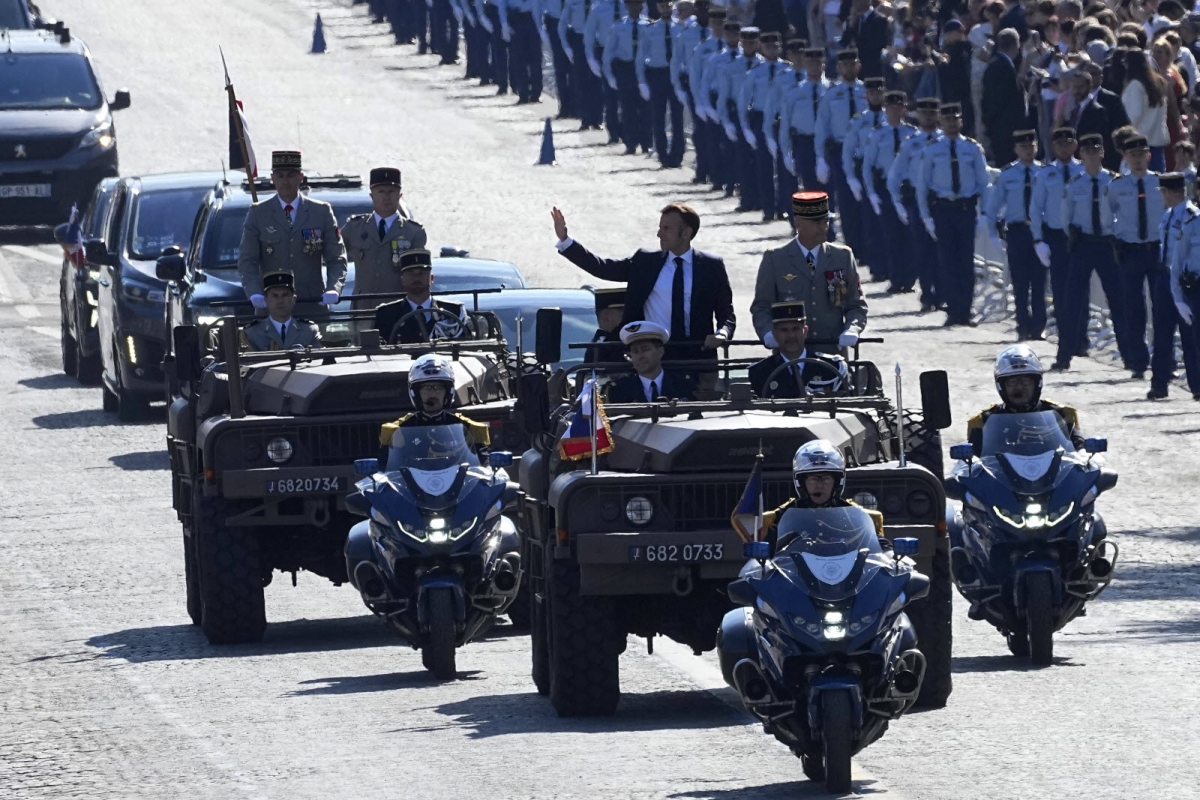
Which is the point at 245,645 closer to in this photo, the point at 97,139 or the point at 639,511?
the point at 639,511

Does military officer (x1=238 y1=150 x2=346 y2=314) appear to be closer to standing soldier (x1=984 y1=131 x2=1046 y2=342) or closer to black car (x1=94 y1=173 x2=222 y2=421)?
black car (x1=94 y1=173 x2=222 y2=421)

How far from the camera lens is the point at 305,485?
1523 cm

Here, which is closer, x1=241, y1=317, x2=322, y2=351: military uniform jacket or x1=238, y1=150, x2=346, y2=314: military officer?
x1=241, y1=317, x2=322, y2=351: military uniform jacket

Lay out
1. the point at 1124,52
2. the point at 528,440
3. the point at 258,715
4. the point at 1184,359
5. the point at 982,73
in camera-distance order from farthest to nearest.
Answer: the point at 982,73
the point at 1124,52
the point at 1184,359
the point at 528,440
the point at 258,715

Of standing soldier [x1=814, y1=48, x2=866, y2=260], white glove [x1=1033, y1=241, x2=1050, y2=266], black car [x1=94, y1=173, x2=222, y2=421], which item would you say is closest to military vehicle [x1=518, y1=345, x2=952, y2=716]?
black car [x1=94, y1=173, x2=222, y2=421]

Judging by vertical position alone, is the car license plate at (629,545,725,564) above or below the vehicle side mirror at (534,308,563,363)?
below

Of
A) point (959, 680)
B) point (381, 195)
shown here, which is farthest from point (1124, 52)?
point (959, 680)

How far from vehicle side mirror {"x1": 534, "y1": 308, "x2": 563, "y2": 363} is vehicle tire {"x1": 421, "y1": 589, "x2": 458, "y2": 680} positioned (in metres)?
1.24

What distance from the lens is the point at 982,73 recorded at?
107 ft

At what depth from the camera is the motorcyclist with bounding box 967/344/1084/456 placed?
14.7 meters

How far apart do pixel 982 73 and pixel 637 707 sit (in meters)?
20.4

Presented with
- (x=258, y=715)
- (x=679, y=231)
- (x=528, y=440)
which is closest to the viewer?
(x=258, y=715)

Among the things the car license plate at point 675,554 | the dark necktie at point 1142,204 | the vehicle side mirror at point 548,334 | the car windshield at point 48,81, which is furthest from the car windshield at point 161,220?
the car license plate at point 675,554

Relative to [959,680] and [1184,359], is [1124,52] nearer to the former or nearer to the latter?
[1184,359]
